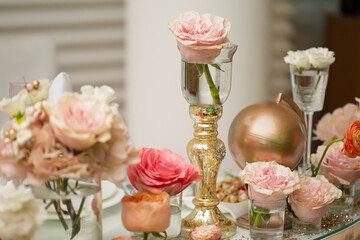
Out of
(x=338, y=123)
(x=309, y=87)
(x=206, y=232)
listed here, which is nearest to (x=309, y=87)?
(x=309, y=87)

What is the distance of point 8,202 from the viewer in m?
0.81

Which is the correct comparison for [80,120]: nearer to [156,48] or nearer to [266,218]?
[266,218]

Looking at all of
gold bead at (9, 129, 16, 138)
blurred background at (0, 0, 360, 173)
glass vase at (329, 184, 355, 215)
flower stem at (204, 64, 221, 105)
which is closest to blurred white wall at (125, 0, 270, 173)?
blurred background at (0, 0, 360, 173)

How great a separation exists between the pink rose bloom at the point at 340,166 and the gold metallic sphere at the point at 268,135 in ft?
0.25

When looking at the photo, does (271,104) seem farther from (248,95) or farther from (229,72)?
(248,95)

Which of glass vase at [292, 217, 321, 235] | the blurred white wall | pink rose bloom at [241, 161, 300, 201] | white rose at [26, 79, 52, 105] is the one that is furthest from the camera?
the blurred white wall

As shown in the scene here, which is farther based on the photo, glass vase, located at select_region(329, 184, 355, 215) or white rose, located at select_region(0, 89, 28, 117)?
glass vase, located at select_region(329, 184, 355, 215)

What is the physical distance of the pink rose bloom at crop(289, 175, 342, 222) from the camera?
108 cm

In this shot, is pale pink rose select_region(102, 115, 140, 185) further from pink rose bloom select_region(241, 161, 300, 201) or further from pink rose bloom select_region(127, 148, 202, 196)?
pink rose bloom select_region(241, 161, 300, 201)

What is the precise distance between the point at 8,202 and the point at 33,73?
1664 millimetres

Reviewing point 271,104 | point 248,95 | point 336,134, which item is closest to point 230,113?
point 248,95

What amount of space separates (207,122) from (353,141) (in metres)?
0.25

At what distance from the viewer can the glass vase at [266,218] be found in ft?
3.43

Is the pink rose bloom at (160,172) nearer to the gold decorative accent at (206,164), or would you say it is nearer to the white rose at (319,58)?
the gold decorative accent at (206,164)
